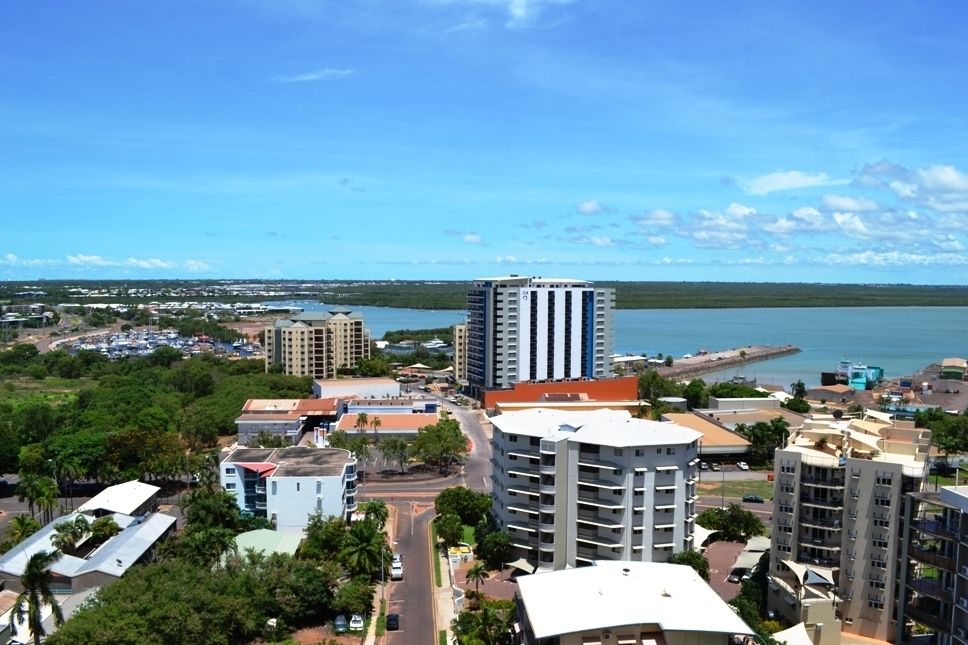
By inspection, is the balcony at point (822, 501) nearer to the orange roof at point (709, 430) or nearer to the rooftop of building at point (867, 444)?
the rooftop of building at point (867, 444)

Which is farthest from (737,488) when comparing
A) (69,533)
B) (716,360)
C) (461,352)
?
(716,360)

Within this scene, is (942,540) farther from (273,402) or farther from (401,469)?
(273,402)

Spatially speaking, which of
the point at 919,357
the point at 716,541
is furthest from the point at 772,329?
the point at 716,541

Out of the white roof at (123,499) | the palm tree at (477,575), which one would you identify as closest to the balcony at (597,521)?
the palm tree at (477,575)

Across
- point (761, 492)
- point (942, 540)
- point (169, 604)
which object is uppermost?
point (942, 540)

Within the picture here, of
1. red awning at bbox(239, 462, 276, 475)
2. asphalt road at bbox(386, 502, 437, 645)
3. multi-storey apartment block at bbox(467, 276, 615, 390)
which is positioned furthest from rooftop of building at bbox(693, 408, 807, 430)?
red awning at bbox(239, 462, 276, 475)
